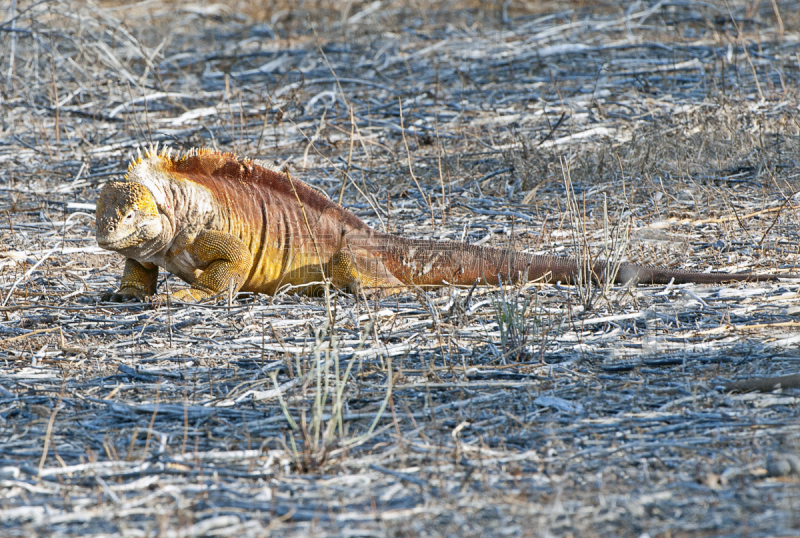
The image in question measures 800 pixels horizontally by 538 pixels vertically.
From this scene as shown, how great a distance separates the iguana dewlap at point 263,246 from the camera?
16.7 feet

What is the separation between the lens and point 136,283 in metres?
5.28

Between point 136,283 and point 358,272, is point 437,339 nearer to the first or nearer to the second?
point 358,272

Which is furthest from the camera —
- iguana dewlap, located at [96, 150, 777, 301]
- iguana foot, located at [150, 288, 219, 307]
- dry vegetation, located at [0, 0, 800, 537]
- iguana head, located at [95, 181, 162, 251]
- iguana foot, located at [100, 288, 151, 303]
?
iguana foot, located at [100, 288, 151, 303]

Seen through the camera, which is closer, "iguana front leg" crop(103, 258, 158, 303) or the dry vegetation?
the dry vegetation

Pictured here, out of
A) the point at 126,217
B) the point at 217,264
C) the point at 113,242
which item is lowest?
the point at 217,264

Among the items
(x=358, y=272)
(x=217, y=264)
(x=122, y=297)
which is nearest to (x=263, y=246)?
(x=217, y=264)

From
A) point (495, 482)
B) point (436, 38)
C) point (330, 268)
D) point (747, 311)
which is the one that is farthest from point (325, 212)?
point (436, 38)

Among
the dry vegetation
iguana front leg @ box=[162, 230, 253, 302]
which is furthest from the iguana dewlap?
the dry vegetation

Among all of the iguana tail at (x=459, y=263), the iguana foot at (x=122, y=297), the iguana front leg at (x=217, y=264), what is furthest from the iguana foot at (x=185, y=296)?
the iguana tail at (x=459, y=263)

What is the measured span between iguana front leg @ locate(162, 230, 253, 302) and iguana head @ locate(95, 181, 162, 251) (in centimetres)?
32

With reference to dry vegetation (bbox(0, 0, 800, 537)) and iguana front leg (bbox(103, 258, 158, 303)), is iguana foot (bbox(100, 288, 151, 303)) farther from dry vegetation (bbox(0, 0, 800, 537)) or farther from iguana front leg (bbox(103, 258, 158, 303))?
dry vegetation (bbox(0, 0, 800, 537))

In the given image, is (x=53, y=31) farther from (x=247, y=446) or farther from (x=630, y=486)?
(x=630, y=486)

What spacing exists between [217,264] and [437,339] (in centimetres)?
158

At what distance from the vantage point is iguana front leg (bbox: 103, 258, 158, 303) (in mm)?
5211
